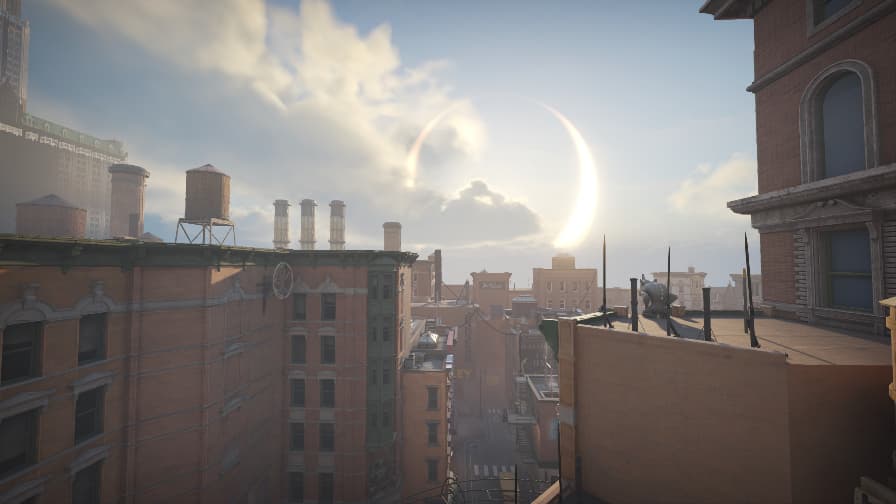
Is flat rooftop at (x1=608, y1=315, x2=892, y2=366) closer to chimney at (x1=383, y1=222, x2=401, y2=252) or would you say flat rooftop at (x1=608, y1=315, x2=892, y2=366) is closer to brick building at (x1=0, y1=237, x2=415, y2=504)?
brick building at (x1=0, y1=237, x2=415, y2=504)

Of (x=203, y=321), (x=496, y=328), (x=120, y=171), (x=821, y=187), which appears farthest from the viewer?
(x=496, y=328)

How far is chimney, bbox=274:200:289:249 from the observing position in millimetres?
44438

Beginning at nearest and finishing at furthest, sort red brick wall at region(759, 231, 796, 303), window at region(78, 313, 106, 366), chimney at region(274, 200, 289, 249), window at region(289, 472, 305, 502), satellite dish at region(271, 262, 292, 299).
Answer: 1. red brick wall at region(759, 231, 796, 303)
2. window at region(78, 313, 106, 366)
3. satellite dish at region(271, 262, 292, 299)
4. window at region(289, 472, 305, 502)
5. chimney at region(274, 200, 289, 249)

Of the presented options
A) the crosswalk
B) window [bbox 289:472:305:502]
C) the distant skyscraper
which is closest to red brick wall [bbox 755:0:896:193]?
the crosswalk

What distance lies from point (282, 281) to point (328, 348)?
5.95 metres

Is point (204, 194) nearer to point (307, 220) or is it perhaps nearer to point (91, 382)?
point (91, 382)

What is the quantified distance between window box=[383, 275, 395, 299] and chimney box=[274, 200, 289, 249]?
24.2m

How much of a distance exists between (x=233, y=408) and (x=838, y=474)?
24313 millimetres

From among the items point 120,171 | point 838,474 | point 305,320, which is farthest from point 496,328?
point 120,171

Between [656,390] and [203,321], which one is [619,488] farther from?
[203,321]

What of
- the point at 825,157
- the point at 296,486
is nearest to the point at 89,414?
the point at 296,486

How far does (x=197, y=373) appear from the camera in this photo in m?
18.0

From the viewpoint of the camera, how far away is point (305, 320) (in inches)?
1022

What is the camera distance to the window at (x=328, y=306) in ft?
85.3
